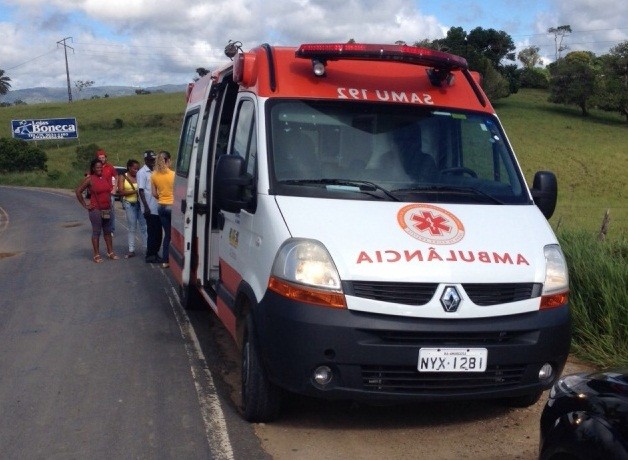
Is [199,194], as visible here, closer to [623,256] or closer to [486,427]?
[486,427]

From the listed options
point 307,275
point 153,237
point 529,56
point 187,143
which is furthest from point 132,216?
point 529,56

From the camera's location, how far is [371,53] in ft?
19.2

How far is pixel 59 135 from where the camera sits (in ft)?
188

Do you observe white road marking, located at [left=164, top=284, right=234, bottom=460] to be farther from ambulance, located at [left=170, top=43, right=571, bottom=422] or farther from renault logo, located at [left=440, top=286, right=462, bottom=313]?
renault logo, located at [left=440, top=286, right=462, bottom=313]

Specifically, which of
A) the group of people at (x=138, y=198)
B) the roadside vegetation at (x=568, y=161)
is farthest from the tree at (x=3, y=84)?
the group of people at (x=138, y=198)

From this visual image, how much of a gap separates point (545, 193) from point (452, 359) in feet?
5.86

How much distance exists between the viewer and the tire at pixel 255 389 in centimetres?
529

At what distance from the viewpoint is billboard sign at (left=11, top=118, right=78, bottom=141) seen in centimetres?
5709

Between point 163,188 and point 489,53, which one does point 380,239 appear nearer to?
point 163,188

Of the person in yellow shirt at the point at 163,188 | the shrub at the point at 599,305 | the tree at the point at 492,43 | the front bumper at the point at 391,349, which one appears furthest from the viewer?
the tree at the point at 492,43

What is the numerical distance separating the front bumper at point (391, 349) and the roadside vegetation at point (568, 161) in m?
1.94

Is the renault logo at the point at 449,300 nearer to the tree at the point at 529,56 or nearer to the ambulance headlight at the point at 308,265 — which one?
the ambulance headlight at the point at 308,265

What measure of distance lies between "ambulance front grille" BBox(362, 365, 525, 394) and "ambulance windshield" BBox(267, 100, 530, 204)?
121cm

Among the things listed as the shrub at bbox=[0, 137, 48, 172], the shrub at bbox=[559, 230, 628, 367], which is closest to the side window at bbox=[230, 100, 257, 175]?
the shrub at bbox=[559, 230, 628, 367]
